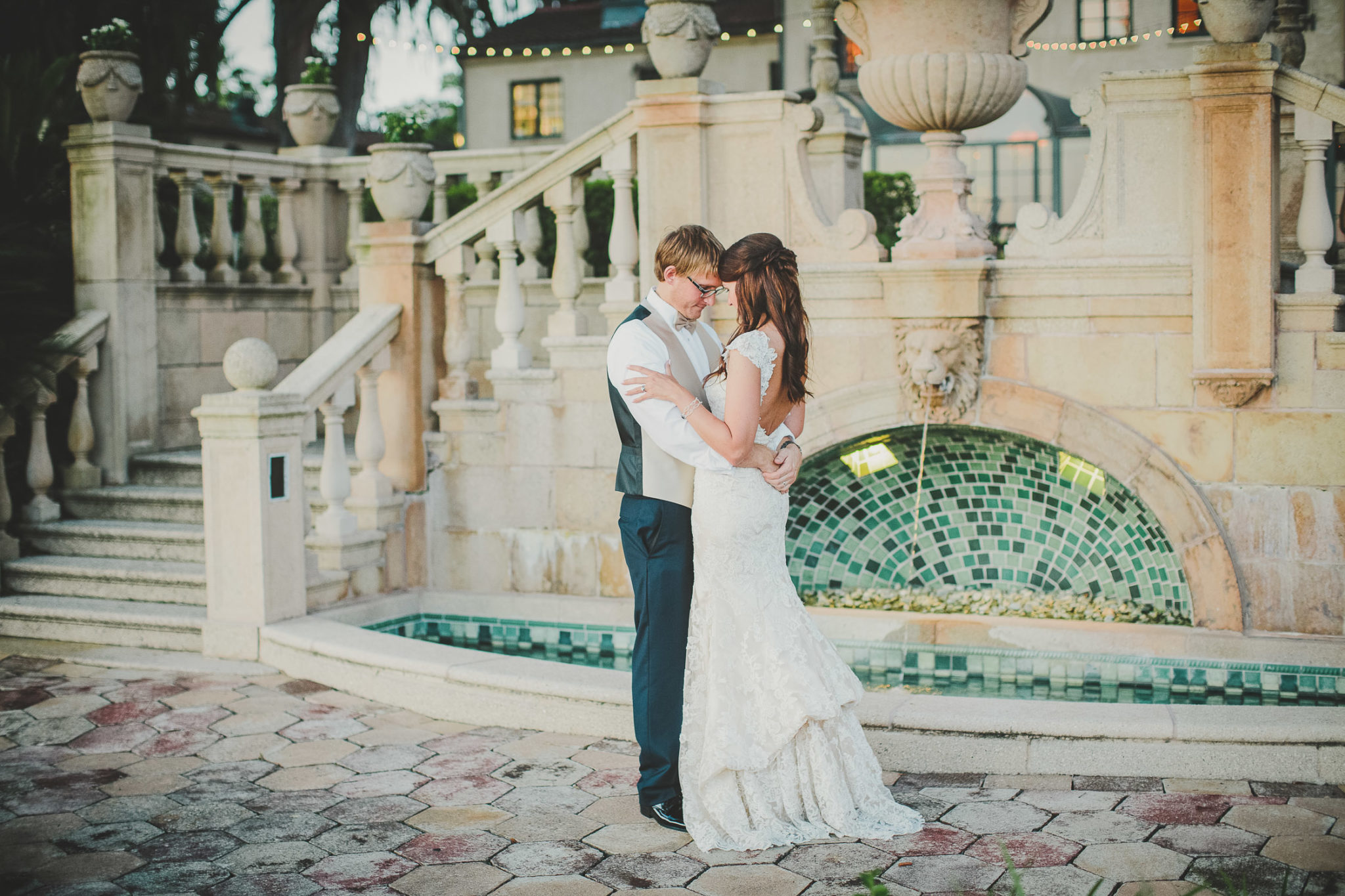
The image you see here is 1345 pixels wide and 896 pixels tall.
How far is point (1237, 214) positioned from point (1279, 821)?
2.80m

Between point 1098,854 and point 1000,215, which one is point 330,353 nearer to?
point 1098,854

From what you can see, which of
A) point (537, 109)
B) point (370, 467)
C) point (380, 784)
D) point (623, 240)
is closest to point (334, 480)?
point (370, 467)

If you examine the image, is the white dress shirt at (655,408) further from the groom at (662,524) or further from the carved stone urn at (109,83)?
the carved stone urn at (109,83)

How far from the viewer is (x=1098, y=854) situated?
13.7ft

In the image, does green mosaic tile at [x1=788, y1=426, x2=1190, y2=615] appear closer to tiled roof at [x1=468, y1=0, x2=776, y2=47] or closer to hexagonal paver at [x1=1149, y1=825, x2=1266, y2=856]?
hexagonal paver at [x1=1149, y1=825, x2=1266, y2=856]

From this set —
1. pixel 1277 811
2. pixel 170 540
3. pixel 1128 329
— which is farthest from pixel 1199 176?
pixel 170 540

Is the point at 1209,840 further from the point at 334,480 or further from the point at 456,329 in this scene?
the point at 456,329

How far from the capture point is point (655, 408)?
176 inches

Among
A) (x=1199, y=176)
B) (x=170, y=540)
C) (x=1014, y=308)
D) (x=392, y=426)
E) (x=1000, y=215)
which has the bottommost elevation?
(x=170, y=540)

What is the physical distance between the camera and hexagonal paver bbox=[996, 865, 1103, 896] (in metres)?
3.91

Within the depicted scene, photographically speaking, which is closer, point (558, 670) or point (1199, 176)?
point (558, 670)

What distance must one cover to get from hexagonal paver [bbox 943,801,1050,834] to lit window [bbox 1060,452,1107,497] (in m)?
2.55

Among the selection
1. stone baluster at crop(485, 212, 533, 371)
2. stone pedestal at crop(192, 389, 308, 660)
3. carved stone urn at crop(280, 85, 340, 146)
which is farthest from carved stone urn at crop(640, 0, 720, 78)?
carved stone urn at crop(280, 85, 340, 146)

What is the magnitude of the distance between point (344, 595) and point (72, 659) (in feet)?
4.36
